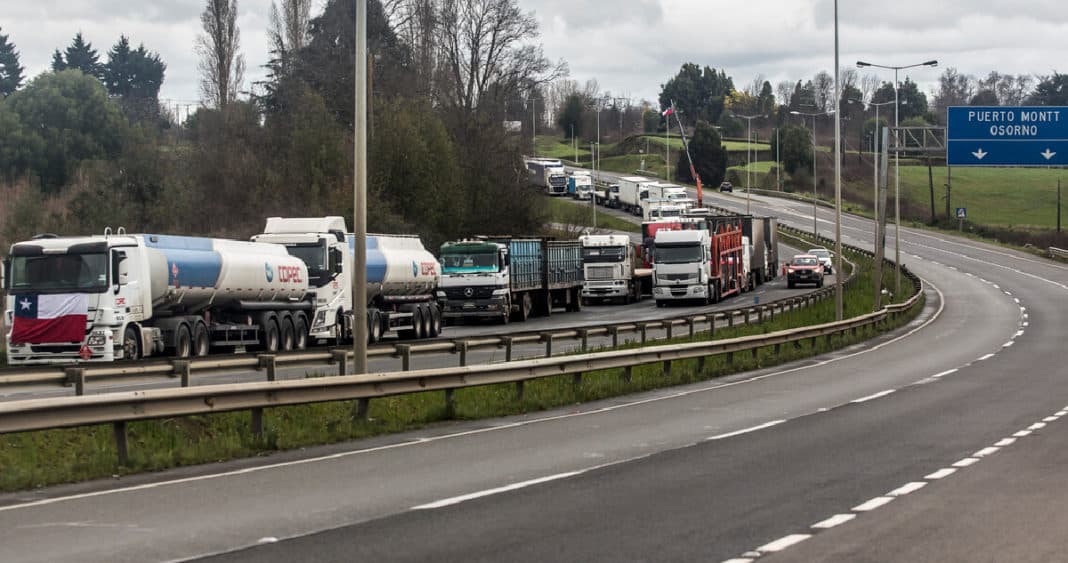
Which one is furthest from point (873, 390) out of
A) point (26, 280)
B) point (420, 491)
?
point (26, 280)

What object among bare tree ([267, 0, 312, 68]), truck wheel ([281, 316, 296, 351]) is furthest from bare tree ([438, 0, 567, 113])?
truck wheel ([281, 316, 296, 351])

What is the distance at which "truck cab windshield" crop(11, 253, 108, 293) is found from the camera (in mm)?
32250

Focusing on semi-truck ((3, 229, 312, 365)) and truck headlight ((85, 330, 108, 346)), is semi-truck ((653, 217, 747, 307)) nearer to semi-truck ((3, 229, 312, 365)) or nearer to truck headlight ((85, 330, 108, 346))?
semi-truck ((3, 229, 312, 365))

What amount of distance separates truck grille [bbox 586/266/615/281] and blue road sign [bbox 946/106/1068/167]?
19.3 m

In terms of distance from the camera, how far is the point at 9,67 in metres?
186

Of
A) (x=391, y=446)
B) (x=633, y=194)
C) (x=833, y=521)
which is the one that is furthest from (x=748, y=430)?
(x=633, y=194)

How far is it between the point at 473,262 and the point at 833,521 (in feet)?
143

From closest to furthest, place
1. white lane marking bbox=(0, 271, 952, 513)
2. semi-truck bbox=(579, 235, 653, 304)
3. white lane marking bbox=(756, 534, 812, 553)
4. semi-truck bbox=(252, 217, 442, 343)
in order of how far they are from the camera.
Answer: white lane marking bbox=(756, 534, 812, 553) < white lane marking bbox=(0, 271, 952, 513) < semi-truck bbox=(252, 217, 442, 343) < semi-truck bbox=(579, 235, 653, 304)

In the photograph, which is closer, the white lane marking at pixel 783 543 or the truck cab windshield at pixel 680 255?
the white lane marking at pixel 783 543

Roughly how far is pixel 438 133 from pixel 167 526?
58.8 meters

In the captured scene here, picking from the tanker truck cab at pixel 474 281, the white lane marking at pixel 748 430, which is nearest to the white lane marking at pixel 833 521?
the white lane marking at pixel 748 430

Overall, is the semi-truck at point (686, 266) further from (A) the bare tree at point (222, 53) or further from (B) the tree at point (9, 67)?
(B) the tree at point (9, 67)

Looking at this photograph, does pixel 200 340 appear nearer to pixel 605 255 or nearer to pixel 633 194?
pixel 605 255

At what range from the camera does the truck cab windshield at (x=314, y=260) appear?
41.8 m
